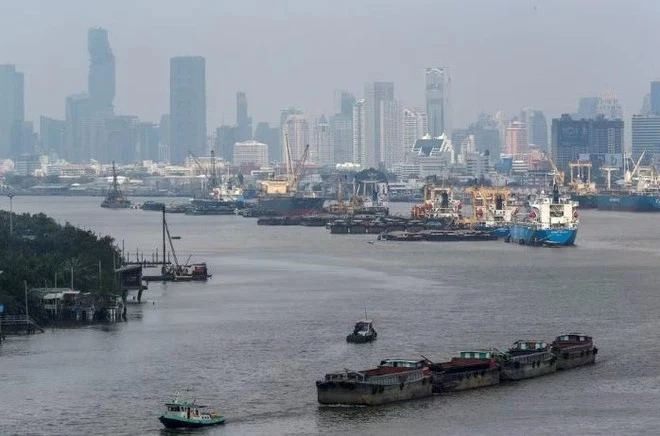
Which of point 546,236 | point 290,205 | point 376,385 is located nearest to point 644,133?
point 290,205

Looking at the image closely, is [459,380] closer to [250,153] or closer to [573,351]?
[573,351]

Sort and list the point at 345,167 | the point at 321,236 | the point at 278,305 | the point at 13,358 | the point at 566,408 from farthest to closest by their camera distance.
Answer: the point at 345,167
the point at 321,236
the point at 278,305
the point at 13,358
the point at 566,408

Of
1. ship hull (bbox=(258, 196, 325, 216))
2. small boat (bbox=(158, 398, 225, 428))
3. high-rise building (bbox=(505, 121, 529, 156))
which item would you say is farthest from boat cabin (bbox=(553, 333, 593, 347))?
high-rise building (bbox=(505, 121, 529, 156))

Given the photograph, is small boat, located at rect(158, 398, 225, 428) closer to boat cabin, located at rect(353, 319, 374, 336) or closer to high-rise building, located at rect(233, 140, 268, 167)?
boat cabin, located at rect(353, 319, 374, 336)

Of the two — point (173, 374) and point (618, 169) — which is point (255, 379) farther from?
point (618, 169)

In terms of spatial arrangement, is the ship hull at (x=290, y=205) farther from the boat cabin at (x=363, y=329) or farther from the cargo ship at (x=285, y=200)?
the boat cabin at (x=363, y=329)

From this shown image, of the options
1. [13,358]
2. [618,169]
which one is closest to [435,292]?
[13,358]
